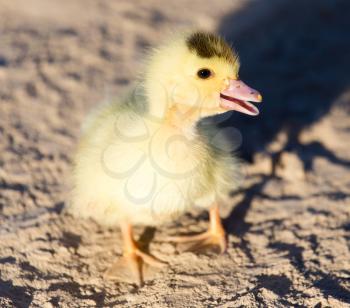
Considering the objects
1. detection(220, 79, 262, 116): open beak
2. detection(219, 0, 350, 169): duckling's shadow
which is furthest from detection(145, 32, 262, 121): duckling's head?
detection(219, 0, 350, 169): duckling's shadow

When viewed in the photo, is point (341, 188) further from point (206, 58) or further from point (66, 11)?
point (66, 11)

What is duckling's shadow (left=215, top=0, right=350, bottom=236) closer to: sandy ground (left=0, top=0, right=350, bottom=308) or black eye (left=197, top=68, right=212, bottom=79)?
sandy ground (left=0, top=0, right=350, bottom=308)

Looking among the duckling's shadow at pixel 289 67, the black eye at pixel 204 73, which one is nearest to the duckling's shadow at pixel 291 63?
the duckling's shadow at pixel 289 67

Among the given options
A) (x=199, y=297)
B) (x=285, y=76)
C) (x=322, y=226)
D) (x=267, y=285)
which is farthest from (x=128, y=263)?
(x=285, y=76)

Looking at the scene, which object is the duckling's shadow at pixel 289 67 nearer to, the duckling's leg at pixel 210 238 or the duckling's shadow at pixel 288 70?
the duckling's shadow at pixel 288 70

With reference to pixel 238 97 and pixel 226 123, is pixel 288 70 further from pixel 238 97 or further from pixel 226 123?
pixel 238 97

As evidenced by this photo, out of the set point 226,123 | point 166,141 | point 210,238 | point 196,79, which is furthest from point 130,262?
point 226,123
